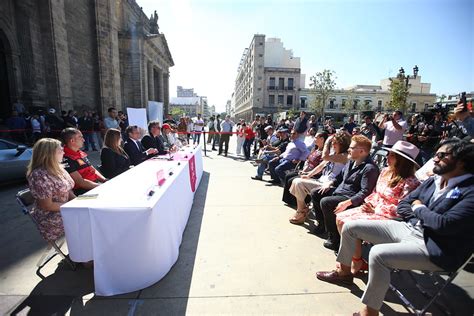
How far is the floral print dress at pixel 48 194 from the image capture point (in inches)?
105

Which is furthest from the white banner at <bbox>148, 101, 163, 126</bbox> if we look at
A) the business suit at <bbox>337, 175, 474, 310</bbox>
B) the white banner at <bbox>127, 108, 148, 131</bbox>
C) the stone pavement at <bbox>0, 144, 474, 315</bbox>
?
the business suit at <bbox>337, 175, 474, 310</bbox>

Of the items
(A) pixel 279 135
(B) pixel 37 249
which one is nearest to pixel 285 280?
(B) pixel 37 249

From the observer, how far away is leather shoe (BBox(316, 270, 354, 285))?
2.74 meters

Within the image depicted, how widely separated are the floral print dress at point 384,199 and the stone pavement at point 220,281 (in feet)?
2.34

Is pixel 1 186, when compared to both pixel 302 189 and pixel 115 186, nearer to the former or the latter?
pixel 115 186

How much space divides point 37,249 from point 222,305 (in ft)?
8.81

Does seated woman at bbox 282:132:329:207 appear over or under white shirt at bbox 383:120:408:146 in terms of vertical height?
under

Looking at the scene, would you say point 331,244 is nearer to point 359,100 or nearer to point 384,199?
point 384,199

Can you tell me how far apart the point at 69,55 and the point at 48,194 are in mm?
15222

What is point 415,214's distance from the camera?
2.21 m

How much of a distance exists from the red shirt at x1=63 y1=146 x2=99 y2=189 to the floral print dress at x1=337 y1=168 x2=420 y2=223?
11.4 feet

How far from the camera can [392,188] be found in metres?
2.75

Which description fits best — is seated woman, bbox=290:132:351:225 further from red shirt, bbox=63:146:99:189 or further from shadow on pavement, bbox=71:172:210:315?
red shirt, bbox=63:146:99:189

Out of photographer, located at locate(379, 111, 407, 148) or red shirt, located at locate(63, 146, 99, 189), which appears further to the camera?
photographer, located at locate(379, 111, 407, 148)
